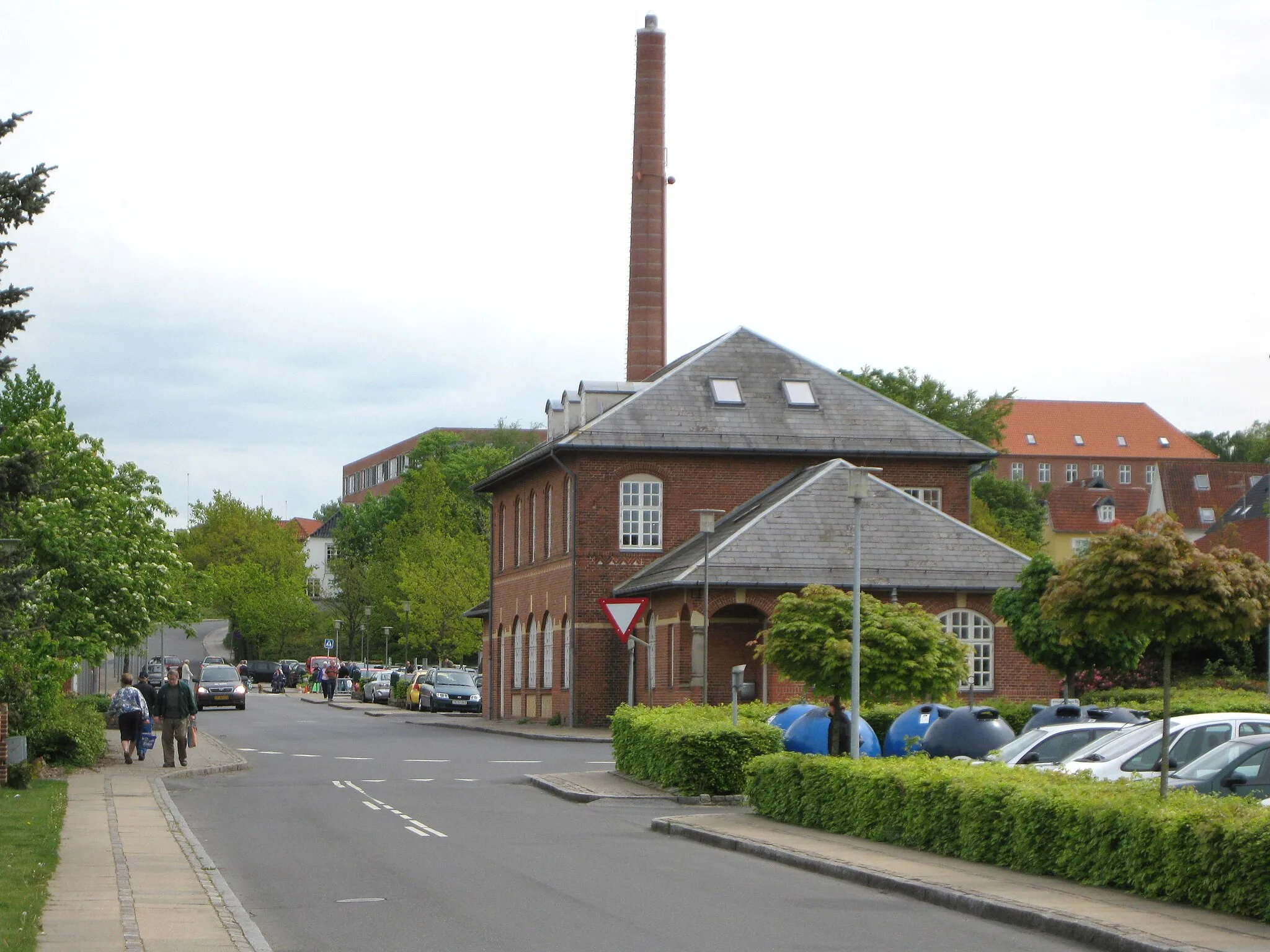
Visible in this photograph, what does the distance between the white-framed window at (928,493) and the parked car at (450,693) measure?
19.4 metres

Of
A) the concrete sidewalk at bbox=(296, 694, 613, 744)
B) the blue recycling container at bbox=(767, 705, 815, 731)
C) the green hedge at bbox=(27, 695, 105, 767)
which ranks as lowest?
the concrete sidewalk at bbox=(296, 694, 613, 744)

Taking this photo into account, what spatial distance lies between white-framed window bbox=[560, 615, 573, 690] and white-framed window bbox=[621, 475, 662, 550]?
279 cm

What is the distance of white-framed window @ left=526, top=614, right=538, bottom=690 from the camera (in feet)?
172

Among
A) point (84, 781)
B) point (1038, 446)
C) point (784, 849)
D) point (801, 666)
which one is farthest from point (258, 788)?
point (1038, 446)

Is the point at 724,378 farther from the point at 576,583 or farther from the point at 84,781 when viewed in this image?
the point at 84,781

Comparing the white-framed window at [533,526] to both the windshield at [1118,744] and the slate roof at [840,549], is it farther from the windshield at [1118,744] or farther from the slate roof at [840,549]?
the windshield at [1118,744]

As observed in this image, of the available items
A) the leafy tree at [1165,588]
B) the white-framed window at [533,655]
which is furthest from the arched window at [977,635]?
the leafy tree at [1165,588]

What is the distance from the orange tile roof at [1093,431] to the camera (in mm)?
138375

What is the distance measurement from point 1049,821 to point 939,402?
62924mm

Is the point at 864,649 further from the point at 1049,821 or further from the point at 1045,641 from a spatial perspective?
the point at 1045,641

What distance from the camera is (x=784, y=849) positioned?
56.0 feet

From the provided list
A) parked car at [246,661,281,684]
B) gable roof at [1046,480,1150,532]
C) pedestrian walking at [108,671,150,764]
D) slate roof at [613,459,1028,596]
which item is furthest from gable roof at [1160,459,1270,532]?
pedestrian walking at [108,671,150,764]

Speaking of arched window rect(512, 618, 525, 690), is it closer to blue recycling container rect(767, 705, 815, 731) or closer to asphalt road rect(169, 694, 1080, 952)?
asphalt road rect(169, 694, 1080, 952)

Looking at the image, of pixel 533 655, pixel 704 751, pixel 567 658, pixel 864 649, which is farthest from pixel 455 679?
pixel 864 649
